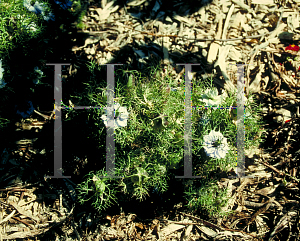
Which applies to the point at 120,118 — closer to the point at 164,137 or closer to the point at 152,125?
the point at 152,125

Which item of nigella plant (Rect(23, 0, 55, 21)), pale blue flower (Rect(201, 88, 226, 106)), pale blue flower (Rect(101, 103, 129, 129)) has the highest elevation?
nigella plant (Rect(23, 0, 55, 21))

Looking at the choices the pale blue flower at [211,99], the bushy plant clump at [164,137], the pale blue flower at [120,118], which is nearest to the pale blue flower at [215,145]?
the bushy plant clump at [164,137]

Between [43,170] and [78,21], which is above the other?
[78,21]

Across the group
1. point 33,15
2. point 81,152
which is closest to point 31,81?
point 33,15

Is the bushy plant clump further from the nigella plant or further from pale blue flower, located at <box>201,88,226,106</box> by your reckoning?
the nigella plant

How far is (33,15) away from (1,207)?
1.73m

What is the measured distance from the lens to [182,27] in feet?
8.82

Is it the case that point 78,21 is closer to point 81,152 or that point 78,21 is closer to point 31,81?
point 31,81

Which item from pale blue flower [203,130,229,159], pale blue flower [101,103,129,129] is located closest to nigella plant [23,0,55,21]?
pale blue flower [101,103,129,129]

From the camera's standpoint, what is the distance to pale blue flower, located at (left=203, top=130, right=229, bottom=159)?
1.84 metres

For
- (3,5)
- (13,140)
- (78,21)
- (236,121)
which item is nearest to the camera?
(236,121)

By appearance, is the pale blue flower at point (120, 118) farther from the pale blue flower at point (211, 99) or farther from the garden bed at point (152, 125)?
the pale blue flower at point (211, 99)

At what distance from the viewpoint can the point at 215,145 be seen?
1874mm

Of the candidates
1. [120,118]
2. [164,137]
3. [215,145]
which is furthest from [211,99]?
[120,118]
